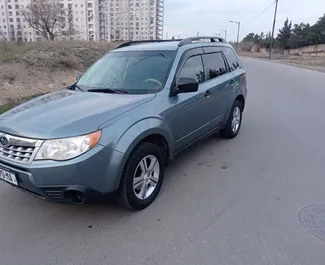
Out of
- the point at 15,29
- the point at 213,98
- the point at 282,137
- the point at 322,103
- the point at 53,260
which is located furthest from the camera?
the point at 15,29

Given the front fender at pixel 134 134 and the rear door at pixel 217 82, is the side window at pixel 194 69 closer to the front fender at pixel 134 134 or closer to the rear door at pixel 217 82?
the rear door at pixel 217 82

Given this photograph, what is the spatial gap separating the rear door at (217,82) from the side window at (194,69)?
0.46 ft

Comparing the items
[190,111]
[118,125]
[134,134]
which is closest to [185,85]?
[190,111]

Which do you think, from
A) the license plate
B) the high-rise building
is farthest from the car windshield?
the high-rise building

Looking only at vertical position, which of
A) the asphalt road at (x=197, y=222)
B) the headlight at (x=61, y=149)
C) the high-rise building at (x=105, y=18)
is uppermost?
the high-rise building at (x=105, y=18)

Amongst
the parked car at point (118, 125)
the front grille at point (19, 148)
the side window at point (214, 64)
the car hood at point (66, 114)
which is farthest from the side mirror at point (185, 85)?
the front grille at point (19, 148)

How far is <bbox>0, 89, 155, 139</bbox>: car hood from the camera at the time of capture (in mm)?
2414

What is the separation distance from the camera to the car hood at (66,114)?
2414mm

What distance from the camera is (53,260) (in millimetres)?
2270

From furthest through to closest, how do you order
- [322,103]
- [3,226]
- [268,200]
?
[322,103]
[268,200]
[3,226]

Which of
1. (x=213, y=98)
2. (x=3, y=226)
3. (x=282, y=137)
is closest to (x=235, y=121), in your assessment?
(x=282, y=137)

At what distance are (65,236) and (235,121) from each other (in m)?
3.80

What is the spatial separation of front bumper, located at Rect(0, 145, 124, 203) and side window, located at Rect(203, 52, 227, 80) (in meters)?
2.35

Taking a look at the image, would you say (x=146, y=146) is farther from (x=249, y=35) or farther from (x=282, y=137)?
(x=249, y=35)
